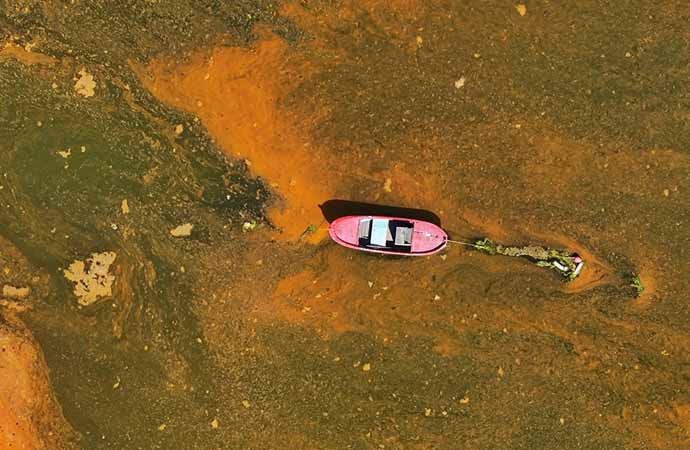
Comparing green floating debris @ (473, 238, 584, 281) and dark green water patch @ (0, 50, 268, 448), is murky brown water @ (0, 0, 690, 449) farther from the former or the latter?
green floating debris @ (473, 238, 584, 281)

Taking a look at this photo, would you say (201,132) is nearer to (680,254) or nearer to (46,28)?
(46,28)

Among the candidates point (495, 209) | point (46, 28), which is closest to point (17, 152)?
point (46, 28)

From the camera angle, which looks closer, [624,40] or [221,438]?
[624,40]

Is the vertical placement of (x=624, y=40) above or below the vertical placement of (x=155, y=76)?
above

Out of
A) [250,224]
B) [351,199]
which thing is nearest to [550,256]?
[351,199]

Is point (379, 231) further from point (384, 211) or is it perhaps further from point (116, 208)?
point (116, 208)

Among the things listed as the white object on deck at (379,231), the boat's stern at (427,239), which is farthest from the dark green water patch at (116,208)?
the boat's stern at (427,239)
